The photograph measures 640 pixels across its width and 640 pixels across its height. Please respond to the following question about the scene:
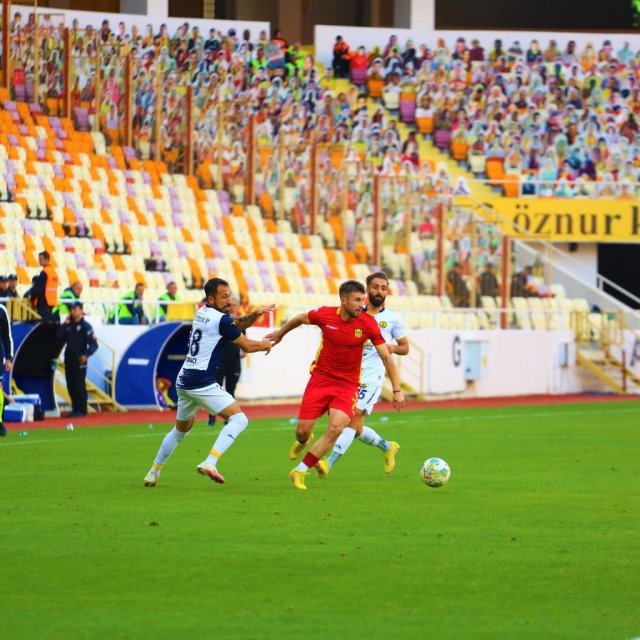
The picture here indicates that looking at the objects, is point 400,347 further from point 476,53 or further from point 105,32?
point 476,53

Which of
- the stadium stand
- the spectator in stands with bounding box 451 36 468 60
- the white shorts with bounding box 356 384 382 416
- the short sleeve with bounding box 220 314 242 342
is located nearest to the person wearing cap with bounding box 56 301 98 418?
the stadium stand

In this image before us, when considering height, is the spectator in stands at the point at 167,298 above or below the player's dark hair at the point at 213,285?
below

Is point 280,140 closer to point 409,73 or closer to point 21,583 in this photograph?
point 409,73

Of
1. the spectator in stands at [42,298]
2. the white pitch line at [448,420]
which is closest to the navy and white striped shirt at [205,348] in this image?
the white pitch line at [448,420]

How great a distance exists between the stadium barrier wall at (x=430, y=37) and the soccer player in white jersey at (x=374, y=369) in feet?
112

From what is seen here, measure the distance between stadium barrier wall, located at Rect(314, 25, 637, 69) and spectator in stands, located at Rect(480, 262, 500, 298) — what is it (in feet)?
46.3

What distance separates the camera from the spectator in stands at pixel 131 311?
1125 inches

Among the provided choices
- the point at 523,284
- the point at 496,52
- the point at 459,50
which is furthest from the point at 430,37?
the point at 523,284

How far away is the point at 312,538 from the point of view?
11.2 m

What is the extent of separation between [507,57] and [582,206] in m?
7.31

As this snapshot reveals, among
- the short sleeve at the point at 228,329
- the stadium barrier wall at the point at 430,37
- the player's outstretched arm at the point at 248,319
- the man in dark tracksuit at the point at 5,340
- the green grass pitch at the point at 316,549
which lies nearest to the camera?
the green grass pitch at the point at 316,549

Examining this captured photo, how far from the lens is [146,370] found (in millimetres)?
27188

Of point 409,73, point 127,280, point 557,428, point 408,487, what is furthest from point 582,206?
point 408,487

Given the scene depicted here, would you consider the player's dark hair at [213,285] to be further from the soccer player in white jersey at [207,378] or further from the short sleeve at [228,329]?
the short sleeve at [228,329]
